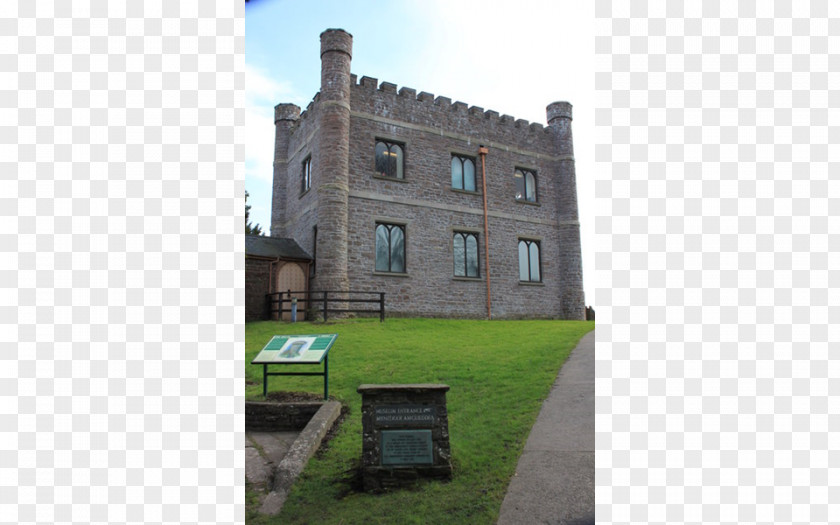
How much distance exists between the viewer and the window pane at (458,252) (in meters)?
20.4

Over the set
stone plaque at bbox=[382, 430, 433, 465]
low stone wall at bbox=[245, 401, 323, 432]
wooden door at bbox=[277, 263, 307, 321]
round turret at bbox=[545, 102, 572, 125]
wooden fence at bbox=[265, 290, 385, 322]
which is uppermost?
round turret at bbox=[545, 102, 572, 125]

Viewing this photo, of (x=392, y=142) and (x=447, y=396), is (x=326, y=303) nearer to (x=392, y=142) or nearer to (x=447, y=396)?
(x=392, y=142)

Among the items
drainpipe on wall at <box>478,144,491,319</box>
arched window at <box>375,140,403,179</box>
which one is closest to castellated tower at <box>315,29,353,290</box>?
arched window at <box>375,140,403,179</box>

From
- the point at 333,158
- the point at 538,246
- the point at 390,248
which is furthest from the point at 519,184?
the point at 333,158

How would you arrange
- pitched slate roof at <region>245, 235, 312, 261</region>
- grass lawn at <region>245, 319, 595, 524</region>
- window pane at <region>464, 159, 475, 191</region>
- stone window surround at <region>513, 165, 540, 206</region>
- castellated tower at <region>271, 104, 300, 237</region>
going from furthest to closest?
castellated tower at <region>271, 104, 300, 237</region>, stone window surround at <region>513, 165, 540, 206</region>, window pane at <region>464, 159, 475, 191</region>, pitched slate roof at <region>245, 235, 312, 261</region>, grass lawn at <region>245, 319, 595, 524</region>

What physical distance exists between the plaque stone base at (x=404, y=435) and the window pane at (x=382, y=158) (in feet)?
49.5

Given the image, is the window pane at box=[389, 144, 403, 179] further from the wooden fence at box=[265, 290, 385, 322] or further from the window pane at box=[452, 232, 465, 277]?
the wooden fence at box=[265, 290, 385, 322]

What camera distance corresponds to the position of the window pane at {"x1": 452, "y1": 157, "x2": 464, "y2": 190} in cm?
2114

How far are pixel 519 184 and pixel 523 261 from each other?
3464 mm

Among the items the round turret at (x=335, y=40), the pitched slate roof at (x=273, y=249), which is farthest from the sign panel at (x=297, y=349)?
the round turret at (x=335, y=40)

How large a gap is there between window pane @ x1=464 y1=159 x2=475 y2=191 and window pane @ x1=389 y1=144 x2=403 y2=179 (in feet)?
9.83

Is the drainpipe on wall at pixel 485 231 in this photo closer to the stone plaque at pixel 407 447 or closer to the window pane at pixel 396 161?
the window pane at pixel 396 161

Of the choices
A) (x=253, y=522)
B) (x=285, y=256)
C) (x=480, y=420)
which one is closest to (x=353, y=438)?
(x=480, y=420)

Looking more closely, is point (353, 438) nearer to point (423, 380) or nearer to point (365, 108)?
point (423, 380)
